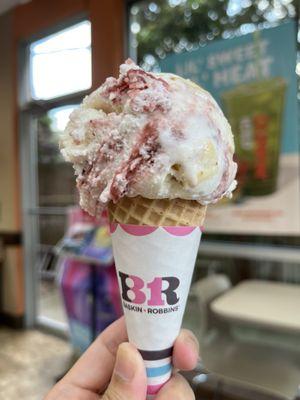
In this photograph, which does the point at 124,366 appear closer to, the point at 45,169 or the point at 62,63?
the point at 62,63

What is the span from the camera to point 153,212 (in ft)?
2.83

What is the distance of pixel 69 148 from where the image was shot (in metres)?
0.88

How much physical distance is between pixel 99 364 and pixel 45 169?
3.77m

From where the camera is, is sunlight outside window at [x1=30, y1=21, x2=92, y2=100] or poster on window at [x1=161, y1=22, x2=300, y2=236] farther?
sunlight outside window at [x1=30, y1=21, x2=92, y2=100]

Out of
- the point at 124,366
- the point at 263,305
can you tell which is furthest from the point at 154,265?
the point at 263,305

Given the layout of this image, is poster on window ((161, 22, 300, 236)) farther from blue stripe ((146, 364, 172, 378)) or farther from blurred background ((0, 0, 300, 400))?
blue stripe ((146, 364, 172, 378))

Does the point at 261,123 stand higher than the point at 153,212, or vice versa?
the point at 261,123

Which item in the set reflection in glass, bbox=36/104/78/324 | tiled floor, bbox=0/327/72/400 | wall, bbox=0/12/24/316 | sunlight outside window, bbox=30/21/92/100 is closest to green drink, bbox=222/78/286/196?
sunlight outside window, bbox=30/21/92/100

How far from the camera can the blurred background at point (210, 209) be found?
2.47m

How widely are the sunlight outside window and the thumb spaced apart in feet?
10.3

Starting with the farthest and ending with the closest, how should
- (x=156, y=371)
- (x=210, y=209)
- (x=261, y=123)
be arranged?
(x=210, y=209), (x=261, y=123), (x=156, y=371)

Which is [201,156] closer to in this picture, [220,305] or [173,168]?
[173,168]

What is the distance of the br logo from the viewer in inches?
33.9

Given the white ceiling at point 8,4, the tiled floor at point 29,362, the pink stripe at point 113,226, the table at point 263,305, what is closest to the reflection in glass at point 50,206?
the tiled floor at point 29,362
